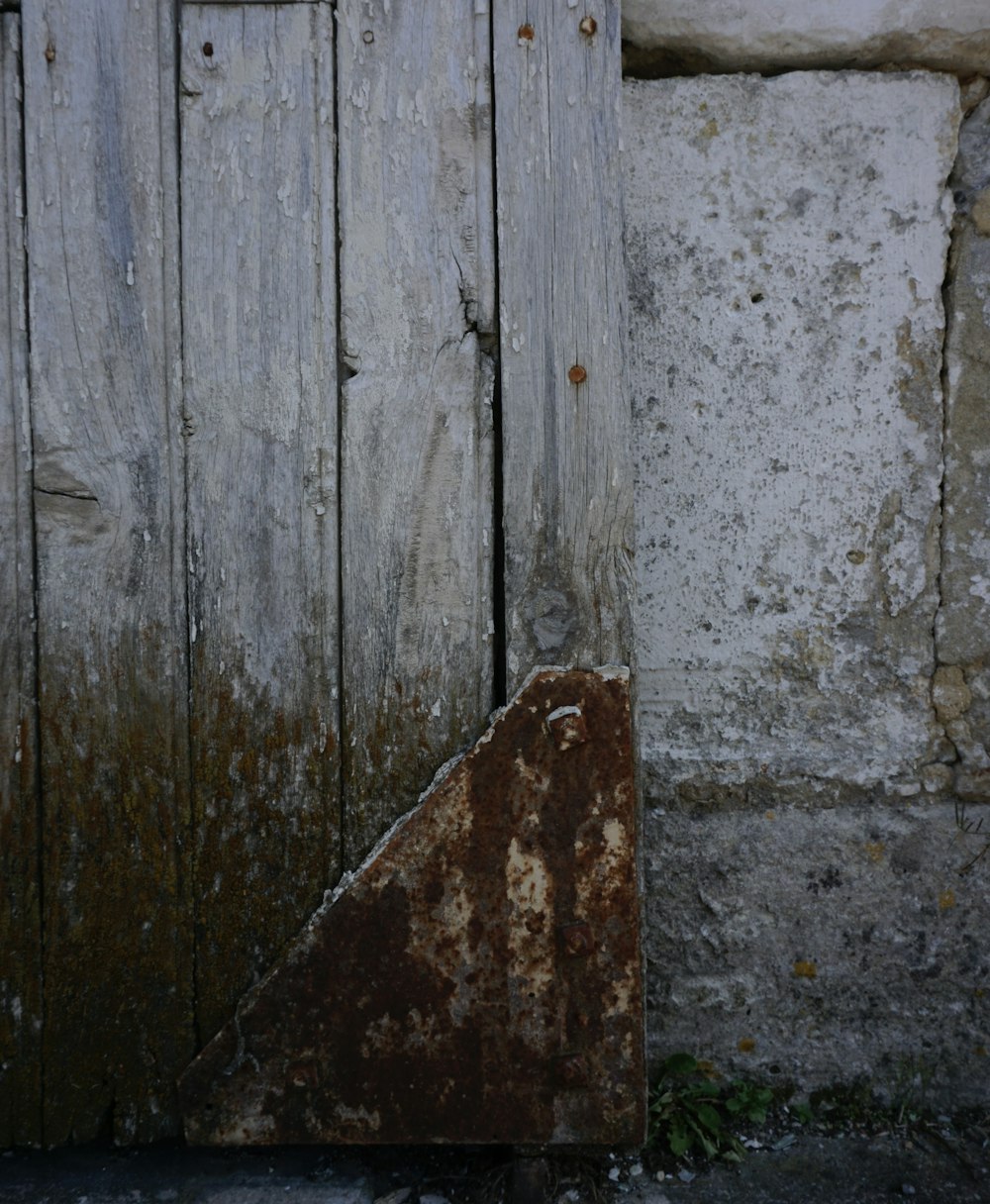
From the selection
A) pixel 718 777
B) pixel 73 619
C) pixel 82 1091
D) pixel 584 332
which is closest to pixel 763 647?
pixel 718 777

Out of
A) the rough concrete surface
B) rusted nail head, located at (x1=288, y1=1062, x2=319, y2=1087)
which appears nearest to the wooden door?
rusted nail head, located at (x1=288, y1=1062, x2=319, y2=1087)

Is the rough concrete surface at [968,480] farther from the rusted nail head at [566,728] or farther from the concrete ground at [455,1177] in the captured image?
the rusted nail head at [566,728]

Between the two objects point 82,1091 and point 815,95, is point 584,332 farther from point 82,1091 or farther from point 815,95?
point 82,1091

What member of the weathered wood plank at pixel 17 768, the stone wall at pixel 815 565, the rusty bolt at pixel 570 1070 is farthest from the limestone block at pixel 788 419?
the weathered wood plank at pixel 17 768

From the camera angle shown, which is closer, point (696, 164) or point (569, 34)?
point (569, 34)

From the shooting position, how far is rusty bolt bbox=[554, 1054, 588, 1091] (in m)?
1.19

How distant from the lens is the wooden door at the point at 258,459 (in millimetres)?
1219

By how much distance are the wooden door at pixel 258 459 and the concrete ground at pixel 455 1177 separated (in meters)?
0.07

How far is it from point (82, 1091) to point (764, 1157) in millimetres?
1056

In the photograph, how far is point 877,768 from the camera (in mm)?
1503

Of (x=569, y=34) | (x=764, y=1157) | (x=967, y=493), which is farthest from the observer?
(x=967, y=493)

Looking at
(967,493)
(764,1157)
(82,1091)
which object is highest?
→ (967,493)

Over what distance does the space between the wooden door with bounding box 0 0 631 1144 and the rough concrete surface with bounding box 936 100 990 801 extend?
0.65 meters

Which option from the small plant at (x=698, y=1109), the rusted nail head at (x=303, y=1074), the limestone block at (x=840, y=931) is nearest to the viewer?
the rusted nail head at (x=303, y=1074)
